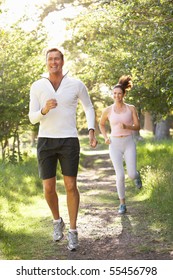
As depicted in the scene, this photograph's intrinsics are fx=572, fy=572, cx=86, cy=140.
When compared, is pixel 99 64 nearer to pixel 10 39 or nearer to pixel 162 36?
pixel 10 39

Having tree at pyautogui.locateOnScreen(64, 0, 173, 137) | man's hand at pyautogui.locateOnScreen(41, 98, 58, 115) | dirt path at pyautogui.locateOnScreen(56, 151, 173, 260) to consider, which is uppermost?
tree at pyautogui.locateOnScreen(64, 0, 173, 137)

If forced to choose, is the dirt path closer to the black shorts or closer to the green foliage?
the black shorts

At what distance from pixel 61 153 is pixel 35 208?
3702 mm

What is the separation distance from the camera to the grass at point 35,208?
669 centimetres

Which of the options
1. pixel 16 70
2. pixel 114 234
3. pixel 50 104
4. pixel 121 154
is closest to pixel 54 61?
pixel 50 104

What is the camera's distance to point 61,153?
648 centimetres

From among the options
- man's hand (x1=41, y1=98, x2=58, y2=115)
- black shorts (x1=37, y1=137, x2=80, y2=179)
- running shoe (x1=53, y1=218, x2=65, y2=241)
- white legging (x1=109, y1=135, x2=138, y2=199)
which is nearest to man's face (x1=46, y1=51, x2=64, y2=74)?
man's hand (x1=41, y1=98, x2=58, y2=115)

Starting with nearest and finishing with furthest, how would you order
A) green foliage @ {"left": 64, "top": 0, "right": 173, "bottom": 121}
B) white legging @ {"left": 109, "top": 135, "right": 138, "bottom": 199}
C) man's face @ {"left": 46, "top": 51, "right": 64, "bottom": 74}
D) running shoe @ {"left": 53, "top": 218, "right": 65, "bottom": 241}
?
man's face @ {"left": 46, "top": 51, "right": 64, "bottom": 74} < running shoe @ {"left": 53, "top": 218, "right": 65, "bottom": 241} < green foliage @ {"left": 64, "top": 0, "right": 173, "bottom": 121} < white legging @ {"left": 109, "top": 135, "right": 138, "bottom": 199}

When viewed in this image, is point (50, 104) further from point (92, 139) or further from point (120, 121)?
point (120, 121)

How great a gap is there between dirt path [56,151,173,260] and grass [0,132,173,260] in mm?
147

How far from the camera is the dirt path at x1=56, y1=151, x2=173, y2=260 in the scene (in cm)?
621

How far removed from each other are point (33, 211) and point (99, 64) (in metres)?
6.63

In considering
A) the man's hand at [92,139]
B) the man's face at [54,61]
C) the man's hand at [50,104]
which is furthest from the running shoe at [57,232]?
the man's face at [54,61]

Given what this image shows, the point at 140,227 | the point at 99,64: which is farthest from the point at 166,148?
the point at 140,227
